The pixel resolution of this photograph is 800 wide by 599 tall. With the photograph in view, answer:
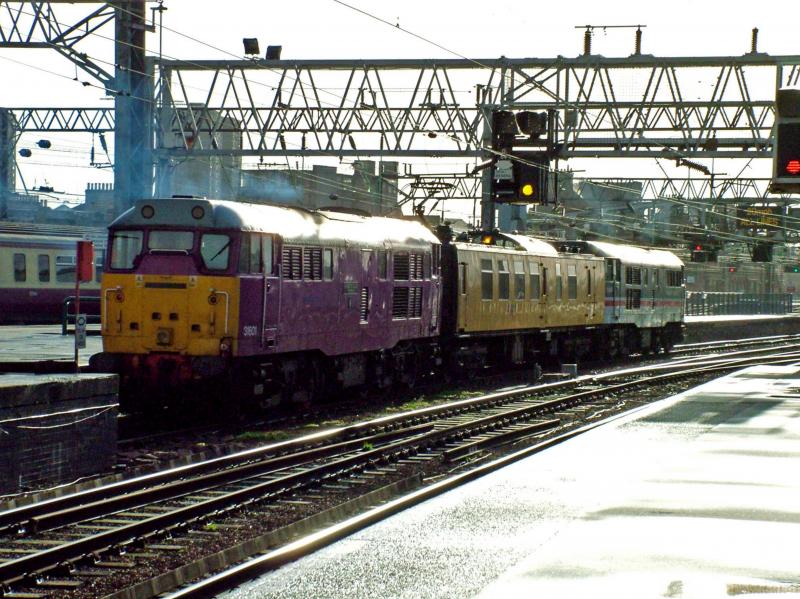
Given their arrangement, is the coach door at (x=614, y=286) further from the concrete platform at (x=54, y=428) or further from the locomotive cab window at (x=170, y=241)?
the concrete platform at (x=54, y=428)

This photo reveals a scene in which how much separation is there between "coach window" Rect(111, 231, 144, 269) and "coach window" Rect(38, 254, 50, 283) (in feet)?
67.8

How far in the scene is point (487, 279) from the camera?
28484 millimetres

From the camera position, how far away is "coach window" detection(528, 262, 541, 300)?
102 feet

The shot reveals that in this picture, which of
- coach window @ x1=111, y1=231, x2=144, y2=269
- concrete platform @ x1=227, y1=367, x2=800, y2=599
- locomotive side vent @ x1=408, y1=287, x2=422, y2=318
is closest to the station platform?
coach window @ x1=111, y1=231, x2=144, y2=269

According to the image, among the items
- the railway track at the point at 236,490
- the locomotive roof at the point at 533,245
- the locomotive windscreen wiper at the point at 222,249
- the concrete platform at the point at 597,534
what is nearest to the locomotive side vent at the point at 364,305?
the railway track at the point at 236,490

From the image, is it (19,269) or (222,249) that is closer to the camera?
(222,249)

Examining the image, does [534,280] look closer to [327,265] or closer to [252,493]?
[327,265]

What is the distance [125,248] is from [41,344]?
9489 millimetres

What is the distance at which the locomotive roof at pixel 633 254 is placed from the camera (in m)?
37.2

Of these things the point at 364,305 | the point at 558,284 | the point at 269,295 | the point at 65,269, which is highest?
the point at 65,269

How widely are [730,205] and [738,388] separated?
148 ft

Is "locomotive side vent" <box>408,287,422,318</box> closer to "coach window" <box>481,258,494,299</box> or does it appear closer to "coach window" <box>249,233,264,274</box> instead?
"coach window" <box>481,258,494,299</box>

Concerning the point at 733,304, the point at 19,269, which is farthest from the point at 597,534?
the point at 733,304

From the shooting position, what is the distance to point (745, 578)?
8.58 metres
